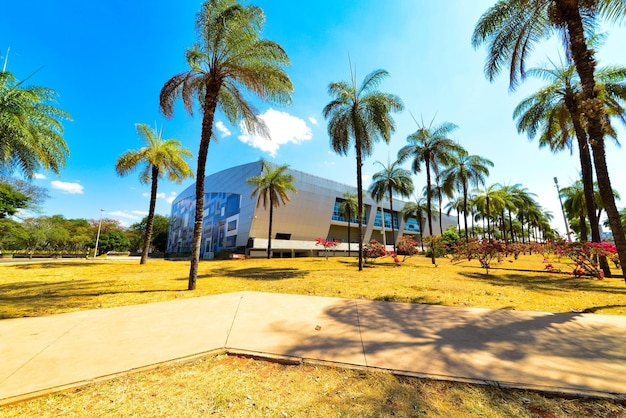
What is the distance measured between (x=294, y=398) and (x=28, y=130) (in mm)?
18807

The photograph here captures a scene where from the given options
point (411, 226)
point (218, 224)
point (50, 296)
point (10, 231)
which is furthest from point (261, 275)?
point (411, 226)

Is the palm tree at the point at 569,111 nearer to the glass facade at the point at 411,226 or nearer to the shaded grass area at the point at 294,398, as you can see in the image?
the shaded grass area at the point at 294,398

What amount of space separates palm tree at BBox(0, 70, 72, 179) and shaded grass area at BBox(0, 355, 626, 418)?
16438mm

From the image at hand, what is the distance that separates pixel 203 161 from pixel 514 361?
1107cm

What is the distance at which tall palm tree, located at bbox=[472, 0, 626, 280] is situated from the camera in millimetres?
7996

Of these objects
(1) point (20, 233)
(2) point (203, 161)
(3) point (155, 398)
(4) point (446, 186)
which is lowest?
(3) point (155, 398)

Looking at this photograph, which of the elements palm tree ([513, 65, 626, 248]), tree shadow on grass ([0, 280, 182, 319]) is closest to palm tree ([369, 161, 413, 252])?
palm tree ([513, 65, 626, 248])

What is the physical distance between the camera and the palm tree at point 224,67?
9.71 meters

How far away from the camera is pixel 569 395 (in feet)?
9.84

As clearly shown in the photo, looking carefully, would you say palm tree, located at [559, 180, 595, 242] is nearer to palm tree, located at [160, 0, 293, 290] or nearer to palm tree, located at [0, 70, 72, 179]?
palm tree, located at [160, 0, 293, 290]

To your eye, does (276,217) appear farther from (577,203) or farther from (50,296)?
(577,203)

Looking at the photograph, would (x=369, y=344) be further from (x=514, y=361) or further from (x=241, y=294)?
(x=241, y=294)

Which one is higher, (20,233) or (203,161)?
(203,161)

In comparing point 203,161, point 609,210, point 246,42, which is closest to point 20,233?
point 203,161
